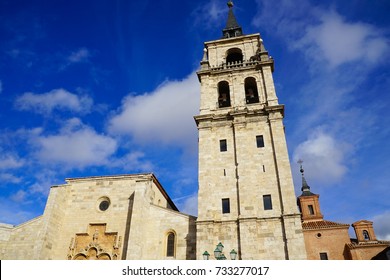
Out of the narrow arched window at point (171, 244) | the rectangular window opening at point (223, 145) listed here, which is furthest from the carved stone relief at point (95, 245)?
the rectangular window opening at point (223, 145)

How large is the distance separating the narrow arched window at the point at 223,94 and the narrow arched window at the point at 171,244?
1200cm

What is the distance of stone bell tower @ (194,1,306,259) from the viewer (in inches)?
741

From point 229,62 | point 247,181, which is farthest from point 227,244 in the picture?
point 229,62

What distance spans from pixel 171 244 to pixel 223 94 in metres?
14.5

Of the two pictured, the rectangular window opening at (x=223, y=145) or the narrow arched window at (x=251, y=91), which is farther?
the narrow arched window at (x=251, y=91)

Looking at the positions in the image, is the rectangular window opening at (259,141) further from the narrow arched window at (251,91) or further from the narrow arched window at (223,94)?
the narrow arched window at (223,94)

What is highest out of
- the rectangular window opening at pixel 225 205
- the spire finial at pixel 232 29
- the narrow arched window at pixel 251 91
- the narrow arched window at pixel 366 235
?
the spire finial at pixel 232 29

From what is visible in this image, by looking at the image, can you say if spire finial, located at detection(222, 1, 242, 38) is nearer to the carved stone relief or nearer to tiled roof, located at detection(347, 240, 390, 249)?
the carved stone relief

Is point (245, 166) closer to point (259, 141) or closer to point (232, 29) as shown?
point (259, 141)

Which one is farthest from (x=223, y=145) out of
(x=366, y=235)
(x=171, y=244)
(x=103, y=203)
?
(x=366, y=235)

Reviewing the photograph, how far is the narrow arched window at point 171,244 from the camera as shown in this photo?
2014cm

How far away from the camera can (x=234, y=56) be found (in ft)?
99.6

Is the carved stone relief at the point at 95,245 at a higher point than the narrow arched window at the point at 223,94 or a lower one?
lower

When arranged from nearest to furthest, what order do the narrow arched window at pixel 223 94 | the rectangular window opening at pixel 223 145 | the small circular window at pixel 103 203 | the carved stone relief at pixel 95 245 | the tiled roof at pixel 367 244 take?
the carved stone relief at pixel 95 245, the small circular window at pixel 103 203, the rectangular window opening at pixel 223 145, the narrow arched window at pixel 223 94, the tiled roof at pixel 367 244
